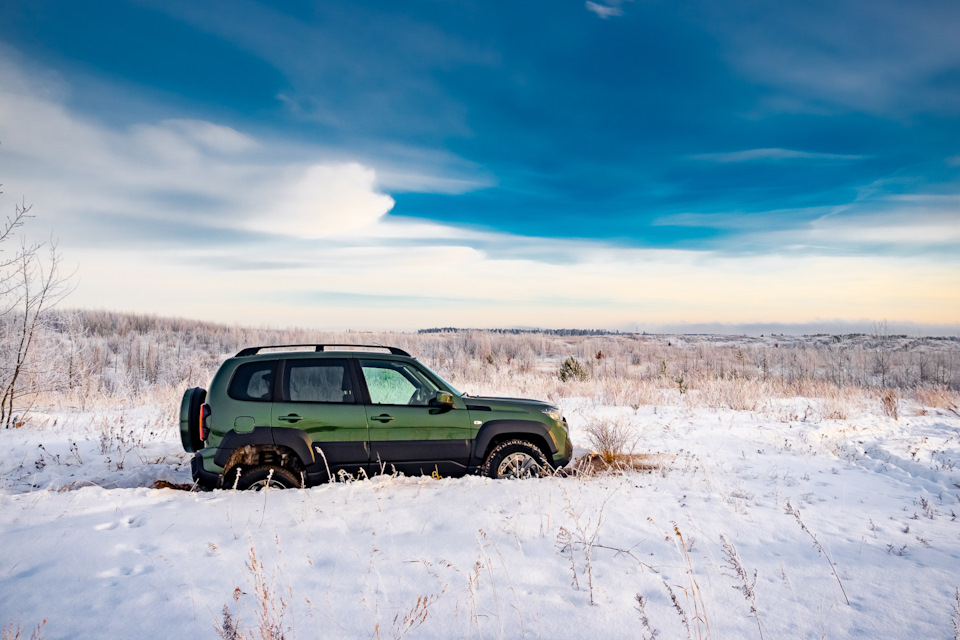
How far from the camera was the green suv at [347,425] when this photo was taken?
212 inches

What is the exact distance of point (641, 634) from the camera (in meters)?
3.11

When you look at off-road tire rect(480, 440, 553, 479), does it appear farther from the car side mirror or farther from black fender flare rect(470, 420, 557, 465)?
the car side mirror

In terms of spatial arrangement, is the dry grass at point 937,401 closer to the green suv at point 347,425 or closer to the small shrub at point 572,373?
the small shrub at point 572,373

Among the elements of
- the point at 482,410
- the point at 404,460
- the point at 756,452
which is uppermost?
the point at 482,410

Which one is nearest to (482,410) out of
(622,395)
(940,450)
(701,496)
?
(701,496)

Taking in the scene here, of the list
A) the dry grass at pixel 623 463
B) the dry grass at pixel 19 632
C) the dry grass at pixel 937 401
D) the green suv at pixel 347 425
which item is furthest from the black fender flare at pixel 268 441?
the dry grass at pixel 937 401

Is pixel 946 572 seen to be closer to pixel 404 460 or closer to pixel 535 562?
pixel 535 562

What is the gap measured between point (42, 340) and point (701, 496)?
1395 centimetres

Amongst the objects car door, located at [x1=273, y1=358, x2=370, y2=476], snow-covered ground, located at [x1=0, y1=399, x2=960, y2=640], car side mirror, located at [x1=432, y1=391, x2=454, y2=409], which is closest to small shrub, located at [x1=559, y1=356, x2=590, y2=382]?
snow-covered ground, located at [x1=0, y1=399, x2=960, y2=640]

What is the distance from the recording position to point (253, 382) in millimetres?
5609

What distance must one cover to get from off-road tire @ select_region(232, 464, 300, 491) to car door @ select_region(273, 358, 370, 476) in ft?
1.10

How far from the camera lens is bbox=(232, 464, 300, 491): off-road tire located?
5320 mm

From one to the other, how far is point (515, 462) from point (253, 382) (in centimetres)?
316

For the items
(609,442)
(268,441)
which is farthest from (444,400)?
(609,442)
